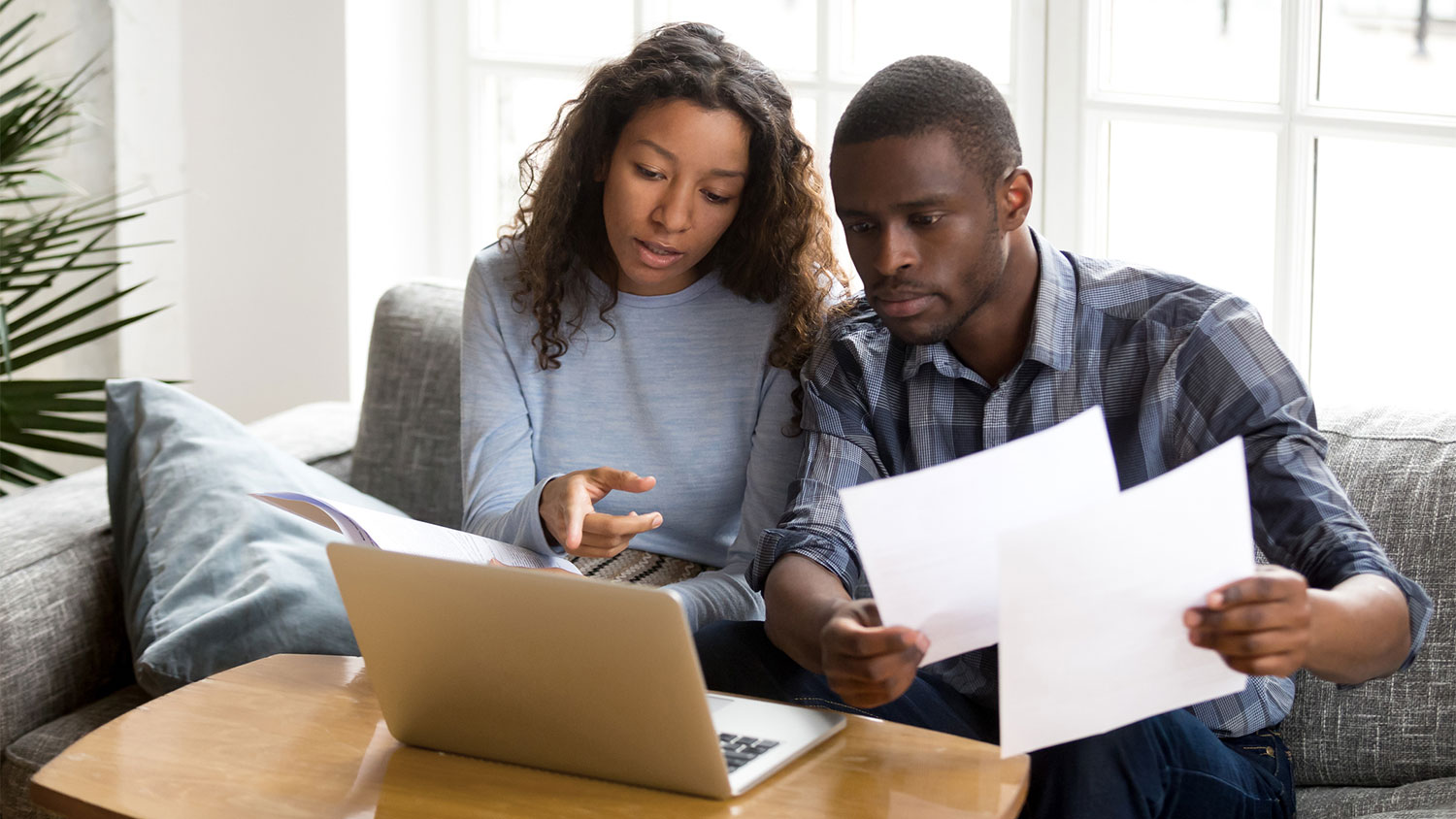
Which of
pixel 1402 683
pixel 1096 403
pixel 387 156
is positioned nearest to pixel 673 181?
pixel 1096 403

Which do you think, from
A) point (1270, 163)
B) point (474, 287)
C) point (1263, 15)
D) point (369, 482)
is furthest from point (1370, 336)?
point (369, 482)

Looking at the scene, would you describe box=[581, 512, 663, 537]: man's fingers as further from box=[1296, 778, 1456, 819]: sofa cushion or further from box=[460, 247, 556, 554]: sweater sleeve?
box=[1296, 778, 1456, 819]: sofa cushion

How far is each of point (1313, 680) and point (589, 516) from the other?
81 cm

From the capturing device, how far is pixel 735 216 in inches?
63.2

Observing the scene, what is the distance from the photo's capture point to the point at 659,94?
Answer: 1525 millimetres

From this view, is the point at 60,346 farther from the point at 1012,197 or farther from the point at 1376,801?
the point at 1376,801

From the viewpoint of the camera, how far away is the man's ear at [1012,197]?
131 centimetres

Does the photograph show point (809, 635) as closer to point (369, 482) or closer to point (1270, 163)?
point (369, 482)

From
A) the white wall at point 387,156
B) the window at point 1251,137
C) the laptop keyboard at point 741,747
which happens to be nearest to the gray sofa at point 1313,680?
the window at point 1251,137

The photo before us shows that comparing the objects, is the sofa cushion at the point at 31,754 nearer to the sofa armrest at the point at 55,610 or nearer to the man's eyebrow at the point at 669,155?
the sofa armrest at the point at 55,610

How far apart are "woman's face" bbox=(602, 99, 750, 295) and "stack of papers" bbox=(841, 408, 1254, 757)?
26.4 inches

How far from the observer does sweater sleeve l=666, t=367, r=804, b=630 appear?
153cm

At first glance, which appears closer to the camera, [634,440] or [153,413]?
[634,440]

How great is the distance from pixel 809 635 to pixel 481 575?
0.34m
